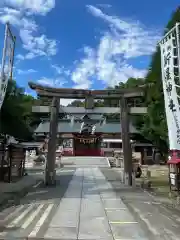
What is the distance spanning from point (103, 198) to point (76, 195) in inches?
65.4

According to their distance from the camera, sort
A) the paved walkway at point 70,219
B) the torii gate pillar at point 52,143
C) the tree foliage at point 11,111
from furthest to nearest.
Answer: the tree foliage at point 11,111
the torii gate pillar at point 52,143
the paved walkway at point 70,219

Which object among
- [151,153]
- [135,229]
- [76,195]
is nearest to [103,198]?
[76,195]

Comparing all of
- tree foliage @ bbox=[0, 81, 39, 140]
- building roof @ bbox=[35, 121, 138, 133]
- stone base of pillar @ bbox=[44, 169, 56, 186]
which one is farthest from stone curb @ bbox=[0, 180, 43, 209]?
building roof @ bbox=[35, 121, 138, 133]

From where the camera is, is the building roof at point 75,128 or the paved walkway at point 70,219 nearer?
the paved walkway at point 70,219

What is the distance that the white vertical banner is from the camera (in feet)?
43.1

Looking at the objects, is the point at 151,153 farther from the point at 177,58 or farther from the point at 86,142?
the point at 177,58

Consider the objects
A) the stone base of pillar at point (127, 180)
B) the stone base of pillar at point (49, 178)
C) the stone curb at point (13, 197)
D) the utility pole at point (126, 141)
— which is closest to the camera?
the stone curb at point (13, 197)

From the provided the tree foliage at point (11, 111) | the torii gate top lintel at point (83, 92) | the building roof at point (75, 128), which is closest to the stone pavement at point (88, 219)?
the torii gate top lintel at point (83, 92)

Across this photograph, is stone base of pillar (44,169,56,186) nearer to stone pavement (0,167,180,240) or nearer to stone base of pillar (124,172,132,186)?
stone base of pillar (124,172,132,186)

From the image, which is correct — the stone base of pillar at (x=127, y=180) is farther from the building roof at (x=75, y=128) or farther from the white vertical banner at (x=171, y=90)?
the building roof at (x=75, y=128)

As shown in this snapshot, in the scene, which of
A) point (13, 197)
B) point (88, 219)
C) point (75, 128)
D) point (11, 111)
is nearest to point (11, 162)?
point (11, 111)

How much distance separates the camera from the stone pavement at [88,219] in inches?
331

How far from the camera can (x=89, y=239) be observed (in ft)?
26.0

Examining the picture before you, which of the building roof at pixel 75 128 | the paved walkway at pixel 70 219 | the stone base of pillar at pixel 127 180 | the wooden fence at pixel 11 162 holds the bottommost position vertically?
the paved walkway at pixel 70 219
